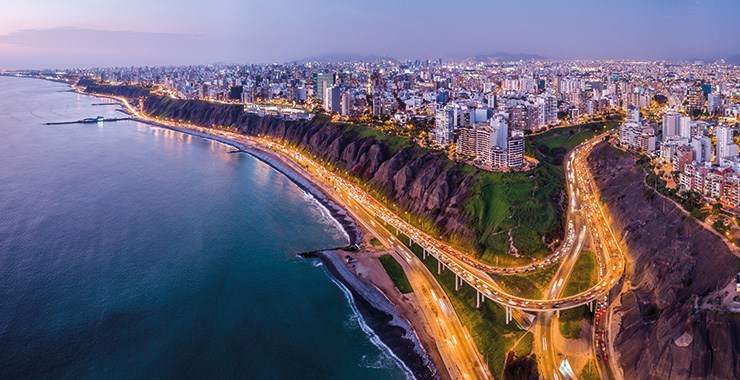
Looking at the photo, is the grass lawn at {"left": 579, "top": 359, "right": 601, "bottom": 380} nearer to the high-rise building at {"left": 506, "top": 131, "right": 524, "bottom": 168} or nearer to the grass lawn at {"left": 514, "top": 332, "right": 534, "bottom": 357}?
the grass lawn at {"left": 514, "top": 332, "right": 534, "bottom": 357}

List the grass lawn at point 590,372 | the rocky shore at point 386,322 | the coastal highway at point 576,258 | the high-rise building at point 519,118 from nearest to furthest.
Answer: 1. the grass lawn at point 590,372
2. the coastal highway at point 576,258
3. the rocky shore at point 386,322
4. the high-rise building at point 519,118

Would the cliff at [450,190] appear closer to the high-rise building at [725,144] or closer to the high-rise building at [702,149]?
the high-rise building at [702,149]

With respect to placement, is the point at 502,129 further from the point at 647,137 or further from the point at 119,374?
the point at 119,374

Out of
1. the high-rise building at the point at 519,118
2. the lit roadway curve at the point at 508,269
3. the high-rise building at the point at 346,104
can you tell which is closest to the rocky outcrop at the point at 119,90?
the high-rise building at the point at 346,104

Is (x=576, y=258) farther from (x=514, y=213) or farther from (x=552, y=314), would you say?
(x=552, y=314)

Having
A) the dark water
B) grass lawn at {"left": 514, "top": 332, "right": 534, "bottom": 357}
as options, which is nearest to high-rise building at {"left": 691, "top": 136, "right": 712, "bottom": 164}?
grass lawn at {"left": 514, "top": 332, "right": 534, "bottom": 357}

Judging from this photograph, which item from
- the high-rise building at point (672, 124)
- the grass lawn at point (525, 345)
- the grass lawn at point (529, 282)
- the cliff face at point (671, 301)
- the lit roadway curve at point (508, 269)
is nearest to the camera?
the cliff face at point (671, 301)
